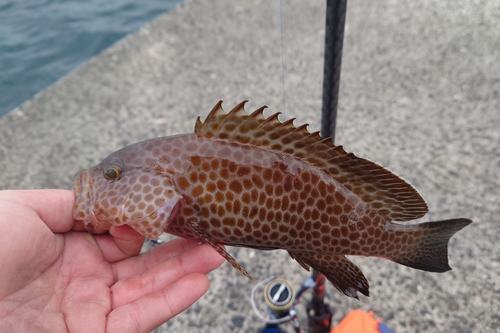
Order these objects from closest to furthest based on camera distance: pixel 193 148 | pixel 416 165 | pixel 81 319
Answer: pixel 193 148 < pixel 81 319 < pixel 416 165

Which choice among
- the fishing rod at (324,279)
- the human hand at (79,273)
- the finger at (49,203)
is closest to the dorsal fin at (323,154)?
the fishing rod at (324,279)

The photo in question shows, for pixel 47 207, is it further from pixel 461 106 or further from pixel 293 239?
pixel 461 106

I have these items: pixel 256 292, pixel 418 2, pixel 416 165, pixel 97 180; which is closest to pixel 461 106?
pixel 416 165

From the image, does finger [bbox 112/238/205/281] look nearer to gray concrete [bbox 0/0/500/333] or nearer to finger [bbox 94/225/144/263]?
finger [bbox 94/225/144/263]

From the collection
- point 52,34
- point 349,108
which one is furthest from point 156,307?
point 52,34

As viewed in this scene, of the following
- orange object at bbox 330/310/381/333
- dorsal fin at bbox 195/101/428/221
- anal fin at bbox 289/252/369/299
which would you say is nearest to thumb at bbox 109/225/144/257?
dorsal fin at bbox 195/101/428/221

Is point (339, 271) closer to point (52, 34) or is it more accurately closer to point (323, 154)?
point (323, 154)
